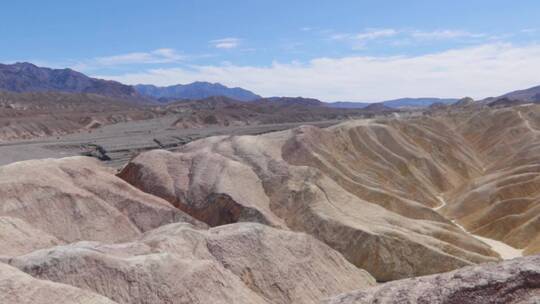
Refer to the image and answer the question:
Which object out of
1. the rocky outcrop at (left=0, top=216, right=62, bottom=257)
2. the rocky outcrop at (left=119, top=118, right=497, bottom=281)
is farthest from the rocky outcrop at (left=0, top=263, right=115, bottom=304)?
the rocky outcrop at (left=119, top=118, right=497, bottom=281)

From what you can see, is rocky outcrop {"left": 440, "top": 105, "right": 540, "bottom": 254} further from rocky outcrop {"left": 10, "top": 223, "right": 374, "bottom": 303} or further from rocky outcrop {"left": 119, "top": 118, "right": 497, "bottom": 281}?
rocky outcrop {"left": 10, "top": 223, "right": 374, "bottom": 303}

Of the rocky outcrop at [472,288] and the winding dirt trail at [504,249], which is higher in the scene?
the rocky outcrop at [472,288]

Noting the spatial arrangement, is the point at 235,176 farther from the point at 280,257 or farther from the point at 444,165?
the point at 444,165

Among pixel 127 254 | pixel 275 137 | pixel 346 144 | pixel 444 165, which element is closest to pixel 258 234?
pixel 127 254

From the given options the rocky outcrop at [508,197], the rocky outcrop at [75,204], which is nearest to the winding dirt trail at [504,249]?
the rocky outcrop at [508,197]

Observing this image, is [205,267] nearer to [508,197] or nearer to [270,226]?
[270,226]

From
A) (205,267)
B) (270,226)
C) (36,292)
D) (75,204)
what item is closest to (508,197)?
(270,226)

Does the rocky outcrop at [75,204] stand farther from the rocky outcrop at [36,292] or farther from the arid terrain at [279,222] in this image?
the rocky outcrop at [36,292]
